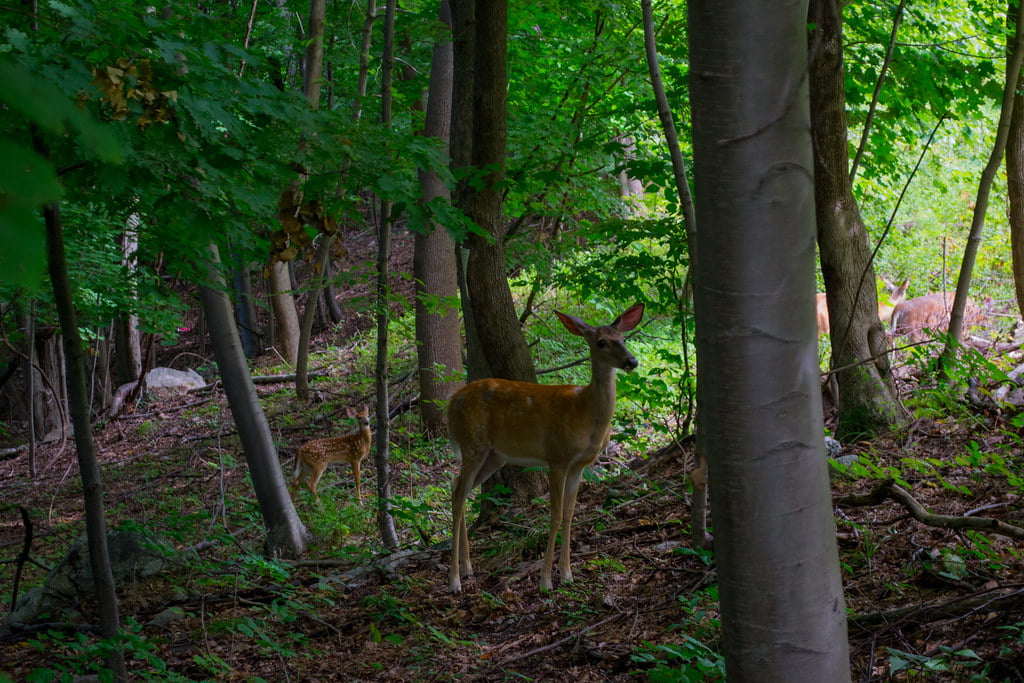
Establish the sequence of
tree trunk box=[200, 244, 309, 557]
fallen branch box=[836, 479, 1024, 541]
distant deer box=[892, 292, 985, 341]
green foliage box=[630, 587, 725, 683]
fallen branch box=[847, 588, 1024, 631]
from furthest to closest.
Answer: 1. distant deer box=[892, 292, 985, 341]
2. tree trunk box=[200, 244, 309, 557]
3. fallen branch box=[836, 479, 1024, 541]
4. fallen branch box=[847, 588, 1024, 631]
5. green foliage box=[630, 587, 725, 683]

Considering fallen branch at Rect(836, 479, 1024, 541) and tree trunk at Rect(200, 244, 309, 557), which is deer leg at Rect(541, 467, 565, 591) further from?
tree trunk at Rect(200, 244, 309, 557)

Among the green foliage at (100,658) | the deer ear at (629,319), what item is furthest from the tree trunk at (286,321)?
the deer ear at (629,319)

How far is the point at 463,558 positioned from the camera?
579cm

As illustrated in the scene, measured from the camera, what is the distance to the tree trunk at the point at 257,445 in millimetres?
6723

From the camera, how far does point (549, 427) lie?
562cm

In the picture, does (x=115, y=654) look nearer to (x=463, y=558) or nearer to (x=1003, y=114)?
(x=463, y=558)

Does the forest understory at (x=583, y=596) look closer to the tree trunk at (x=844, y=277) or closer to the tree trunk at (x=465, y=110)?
the tree trunk at (x=844, y=277)

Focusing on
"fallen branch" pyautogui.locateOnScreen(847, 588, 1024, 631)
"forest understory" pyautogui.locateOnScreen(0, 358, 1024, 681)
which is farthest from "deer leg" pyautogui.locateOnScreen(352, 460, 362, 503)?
"fallen branch" pyautogui.locateOnScreen(847, 588, 1024, 631)

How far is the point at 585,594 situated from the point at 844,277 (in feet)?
10.9

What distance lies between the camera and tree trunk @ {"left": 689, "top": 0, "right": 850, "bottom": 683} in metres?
1.77

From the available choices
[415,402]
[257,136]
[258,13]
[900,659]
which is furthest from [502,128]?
[258,13]

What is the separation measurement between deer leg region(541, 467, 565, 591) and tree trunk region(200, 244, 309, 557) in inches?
99.1

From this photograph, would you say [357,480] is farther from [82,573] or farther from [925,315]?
[925,315]

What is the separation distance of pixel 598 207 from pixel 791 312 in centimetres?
770
